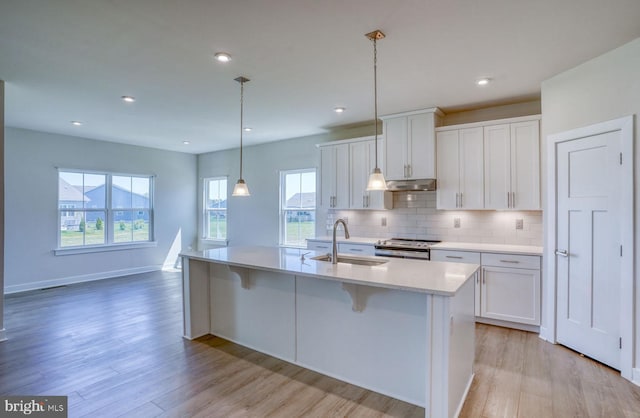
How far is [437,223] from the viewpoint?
15.5 feet

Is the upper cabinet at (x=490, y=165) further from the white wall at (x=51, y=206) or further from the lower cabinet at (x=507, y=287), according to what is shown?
the white wall at (x=51, y=206)

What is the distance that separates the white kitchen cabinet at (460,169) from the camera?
414 centimetres

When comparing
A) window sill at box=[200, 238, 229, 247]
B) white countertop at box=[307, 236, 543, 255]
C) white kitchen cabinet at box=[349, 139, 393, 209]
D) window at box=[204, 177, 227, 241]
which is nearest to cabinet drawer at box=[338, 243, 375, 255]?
white countertop at box=[307, 236, 543, 255]

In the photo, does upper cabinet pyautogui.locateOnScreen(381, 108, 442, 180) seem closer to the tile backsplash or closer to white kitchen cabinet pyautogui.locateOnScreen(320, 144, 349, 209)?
the tile backsplash

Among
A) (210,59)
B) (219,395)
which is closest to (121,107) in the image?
(210,59)

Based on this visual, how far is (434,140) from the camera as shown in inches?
171

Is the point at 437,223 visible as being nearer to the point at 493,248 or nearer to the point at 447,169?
the point at 447,169

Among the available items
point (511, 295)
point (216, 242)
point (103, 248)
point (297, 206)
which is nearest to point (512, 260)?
point (511, 295)

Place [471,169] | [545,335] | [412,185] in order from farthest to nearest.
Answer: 1. [412,185]
2. [471,169]
3. [545,335]

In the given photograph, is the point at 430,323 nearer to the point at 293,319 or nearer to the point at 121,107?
the point at 293,319

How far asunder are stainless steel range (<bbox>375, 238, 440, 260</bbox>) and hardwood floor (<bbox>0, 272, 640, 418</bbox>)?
3.41 ft

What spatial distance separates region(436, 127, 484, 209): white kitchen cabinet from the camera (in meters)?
4.14

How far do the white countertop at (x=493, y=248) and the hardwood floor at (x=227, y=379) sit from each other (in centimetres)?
89

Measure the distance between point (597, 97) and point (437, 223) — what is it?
7.45 feet
